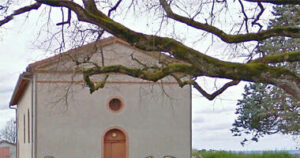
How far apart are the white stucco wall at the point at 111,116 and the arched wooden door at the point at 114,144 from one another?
304 millimetres

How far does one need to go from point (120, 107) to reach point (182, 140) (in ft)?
10.1

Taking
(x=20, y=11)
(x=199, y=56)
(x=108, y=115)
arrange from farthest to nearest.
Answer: (x=108, y=115)
(x=20, y=11)
(x=199, y=56)

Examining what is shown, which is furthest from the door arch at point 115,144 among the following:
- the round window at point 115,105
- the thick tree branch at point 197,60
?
the thick tree branch at point 197,60

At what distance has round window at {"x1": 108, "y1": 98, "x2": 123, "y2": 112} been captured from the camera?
23.5 meters

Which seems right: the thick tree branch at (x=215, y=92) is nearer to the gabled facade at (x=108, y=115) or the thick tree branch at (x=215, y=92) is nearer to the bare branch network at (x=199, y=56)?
the bare branch network at (x=199, y=56)

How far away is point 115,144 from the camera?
23469 millimetres

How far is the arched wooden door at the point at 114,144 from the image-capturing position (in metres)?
23.5

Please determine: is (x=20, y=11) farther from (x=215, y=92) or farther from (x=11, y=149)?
(x=11, y=149)

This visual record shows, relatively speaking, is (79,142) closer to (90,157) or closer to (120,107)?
(90,157)

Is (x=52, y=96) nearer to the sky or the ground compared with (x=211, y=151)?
nearer to the sky

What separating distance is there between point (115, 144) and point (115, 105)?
1689 mm

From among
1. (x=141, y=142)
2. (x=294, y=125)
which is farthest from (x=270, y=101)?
(x=141, y=142)

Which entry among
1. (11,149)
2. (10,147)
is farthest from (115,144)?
(10,147)

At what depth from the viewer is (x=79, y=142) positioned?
22984 millimetres
